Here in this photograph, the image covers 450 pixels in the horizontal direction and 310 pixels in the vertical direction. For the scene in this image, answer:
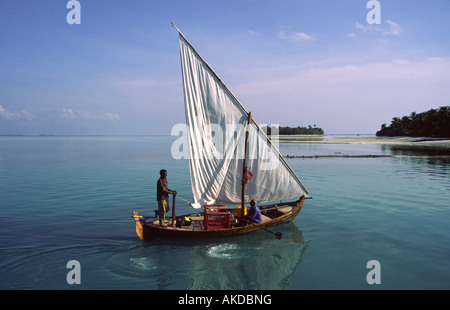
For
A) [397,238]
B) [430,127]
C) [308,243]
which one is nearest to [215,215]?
[308,243]

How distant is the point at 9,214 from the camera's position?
20.1 meters

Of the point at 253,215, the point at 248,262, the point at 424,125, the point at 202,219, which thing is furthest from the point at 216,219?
the point at 424,125

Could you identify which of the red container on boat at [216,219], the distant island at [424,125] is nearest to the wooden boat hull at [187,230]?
the red container on boat at [216,219]

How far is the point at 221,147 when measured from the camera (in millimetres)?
16281

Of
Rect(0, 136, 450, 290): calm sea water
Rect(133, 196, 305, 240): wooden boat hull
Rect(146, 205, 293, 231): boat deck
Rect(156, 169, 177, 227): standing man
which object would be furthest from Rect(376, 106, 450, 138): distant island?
Rect(156, 169, 177, 227): standing man

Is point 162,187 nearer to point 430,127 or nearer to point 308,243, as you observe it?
point 308,243

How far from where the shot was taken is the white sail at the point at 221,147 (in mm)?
15180

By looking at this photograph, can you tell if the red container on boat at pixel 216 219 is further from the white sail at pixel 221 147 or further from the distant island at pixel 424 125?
the distant island at pixel 424 125

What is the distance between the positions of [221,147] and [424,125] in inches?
5275

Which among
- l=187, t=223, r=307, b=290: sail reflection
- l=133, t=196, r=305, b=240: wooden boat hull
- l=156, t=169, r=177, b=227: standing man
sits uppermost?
l=156, t=169, r=177, b=227: standing man

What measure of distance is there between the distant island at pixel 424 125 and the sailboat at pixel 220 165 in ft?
379

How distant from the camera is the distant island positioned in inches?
4217

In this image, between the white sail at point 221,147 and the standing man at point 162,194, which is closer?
the standing man at point 162,194

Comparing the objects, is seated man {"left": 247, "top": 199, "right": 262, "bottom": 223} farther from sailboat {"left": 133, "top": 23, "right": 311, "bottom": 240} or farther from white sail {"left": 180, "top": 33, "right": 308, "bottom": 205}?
white sail {"left": 180, "top": 33, "right": 308, "bottom": 205}
